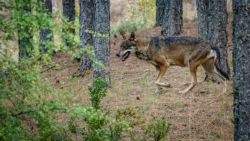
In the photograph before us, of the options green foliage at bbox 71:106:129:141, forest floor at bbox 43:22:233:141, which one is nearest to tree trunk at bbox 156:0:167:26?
forest floor at bbox 43:22:233:141

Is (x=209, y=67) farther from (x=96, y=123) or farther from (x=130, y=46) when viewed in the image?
(x=96, y=123)

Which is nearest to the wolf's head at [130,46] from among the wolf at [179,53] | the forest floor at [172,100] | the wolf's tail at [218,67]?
the wolf at [179,53]

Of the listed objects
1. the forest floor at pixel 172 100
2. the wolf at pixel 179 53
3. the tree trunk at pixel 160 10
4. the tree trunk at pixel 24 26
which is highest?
the tree trunk at pixel 160 10

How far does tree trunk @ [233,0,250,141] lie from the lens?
25.3 ft

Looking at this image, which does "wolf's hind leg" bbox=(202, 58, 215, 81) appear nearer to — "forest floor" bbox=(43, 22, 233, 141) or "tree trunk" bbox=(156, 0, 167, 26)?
"forest floor" bbox=(43, 22, 233, 141)

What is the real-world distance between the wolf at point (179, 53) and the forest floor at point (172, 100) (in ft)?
1.28

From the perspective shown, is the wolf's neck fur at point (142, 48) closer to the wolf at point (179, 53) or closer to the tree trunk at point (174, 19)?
the wolf at point (179, 53)

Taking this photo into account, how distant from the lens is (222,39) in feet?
44.9

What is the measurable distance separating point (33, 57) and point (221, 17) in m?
7.77

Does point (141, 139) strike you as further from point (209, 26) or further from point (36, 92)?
point (209, 26)

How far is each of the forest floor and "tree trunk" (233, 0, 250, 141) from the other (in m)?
1.79

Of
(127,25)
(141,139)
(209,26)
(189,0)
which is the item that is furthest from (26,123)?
(189,0)

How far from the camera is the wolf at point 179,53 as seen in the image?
1298 cm

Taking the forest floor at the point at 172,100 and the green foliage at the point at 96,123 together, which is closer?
the green foliage at the point at 96,123
